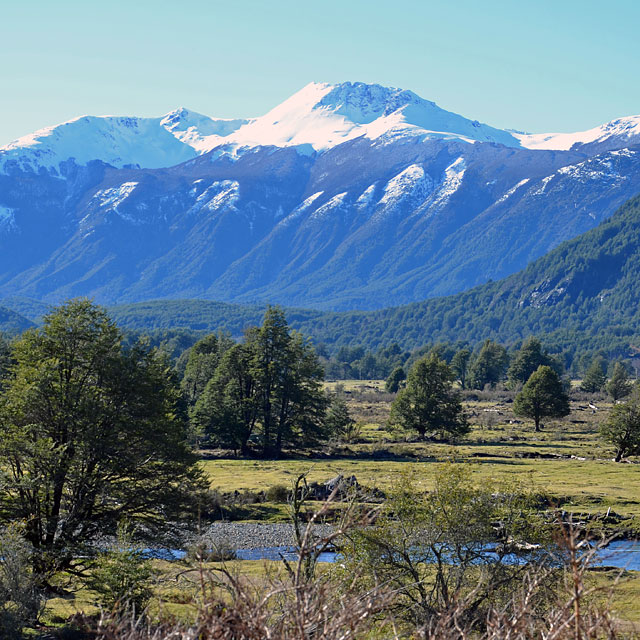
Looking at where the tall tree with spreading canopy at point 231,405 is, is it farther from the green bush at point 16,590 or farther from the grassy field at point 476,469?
the green bush at point 16,590

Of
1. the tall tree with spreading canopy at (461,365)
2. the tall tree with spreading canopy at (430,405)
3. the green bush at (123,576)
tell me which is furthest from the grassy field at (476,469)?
the tall tree with spreading canopy at (461,365)

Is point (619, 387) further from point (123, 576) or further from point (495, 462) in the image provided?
point (123, 576)

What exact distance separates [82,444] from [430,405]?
68.0 meters

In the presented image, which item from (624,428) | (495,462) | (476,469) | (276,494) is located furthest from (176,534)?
(624,428)

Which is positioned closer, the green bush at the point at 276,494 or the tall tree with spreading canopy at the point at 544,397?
the green bush at the point at 276,494

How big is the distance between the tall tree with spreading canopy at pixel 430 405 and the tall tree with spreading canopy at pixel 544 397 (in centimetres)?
1268

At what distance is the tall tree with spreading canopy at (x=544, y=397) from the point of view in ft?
345

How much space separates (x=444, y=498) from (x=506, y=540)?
255 cm

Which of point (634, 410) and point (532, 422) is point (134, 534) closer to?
point (634, 410)

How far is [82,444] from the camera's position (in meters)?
31.9

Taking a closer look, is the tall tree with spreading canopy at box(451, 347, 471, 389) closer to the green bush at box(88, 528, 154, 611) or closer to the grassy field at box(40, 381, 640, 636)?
the grassy field at box(40, 381, 640, 636)

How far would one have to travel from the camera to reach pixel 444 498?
29.6 metres

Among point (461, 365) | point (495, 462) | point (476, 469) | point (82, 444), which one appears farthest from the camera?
point (461, 365)

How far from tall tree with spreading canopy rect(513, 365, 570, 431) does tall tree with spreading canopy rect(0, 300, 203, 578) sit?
7732 centimetres
